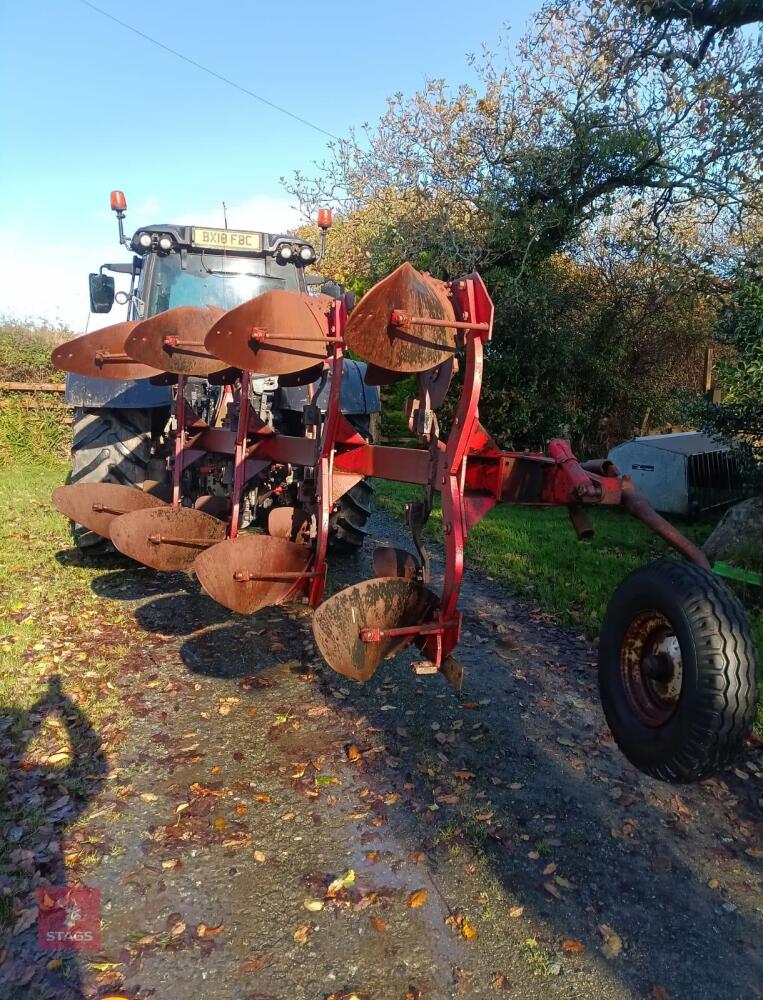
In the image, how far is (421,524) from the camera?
330cm

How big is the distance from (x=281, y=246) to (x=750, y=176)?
6.44 meters

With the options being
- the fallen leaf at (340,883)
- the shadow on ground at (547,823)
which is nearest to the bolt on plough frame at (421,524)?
the shadow on ground at (547,823)

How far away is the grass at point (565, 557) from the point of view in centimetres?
496

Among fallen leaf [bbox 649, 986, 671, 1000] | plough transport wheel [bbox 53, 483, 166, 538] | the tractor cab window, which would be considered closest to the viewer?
fallen leaf [bbox 649, 986, 671, 1000]

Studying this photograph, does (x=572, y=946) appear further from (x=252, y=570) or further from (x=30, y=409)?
(x=30, y=409)

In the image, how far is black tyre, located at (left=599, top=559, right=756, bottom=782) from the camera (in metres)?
2.04

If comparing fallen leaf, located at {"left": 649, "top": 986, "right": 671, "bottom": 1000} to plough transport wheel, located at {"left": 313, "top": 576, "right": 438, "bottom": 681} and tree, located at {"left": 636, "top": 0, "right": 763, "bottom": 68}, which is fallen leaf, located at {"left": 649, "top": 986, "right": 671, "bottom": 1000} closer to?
plough transport wheel, located at {"left": 313, "top": 576, "right": 438, "bottom": 681}

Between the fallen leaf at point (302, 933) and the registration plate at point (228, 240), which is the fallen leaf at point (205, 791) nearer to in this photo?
the fallen leaf at point (302, 933)

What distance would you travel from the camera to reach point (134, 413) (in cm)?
541

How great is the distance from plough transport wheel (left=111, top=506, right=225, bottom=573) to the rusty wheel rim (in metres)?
2.60

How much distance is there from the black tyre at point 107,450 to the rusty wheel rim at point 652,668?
13.1ft

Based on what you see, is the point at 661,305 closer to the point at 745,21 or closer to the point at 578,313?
the point at 578,313

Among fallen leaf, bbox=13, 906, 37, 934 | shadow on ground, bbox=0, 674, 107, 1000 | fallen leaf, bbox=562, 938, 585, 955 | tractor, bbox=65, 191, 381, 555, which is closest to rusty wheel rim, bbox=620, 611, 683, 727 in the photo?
fallen leaf, bbox=562, 938, 585, 955

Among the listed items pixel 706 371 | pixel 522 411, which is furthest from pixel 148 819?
pixel 706 371
